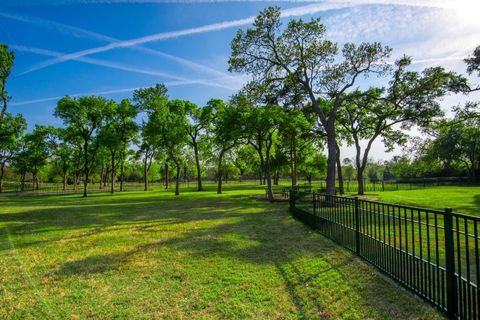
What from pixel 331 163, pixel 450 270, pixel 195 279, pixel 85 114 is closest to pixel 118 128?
pixel 85 114

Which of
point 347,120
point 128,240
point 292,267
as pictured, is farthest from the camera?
point 347,120

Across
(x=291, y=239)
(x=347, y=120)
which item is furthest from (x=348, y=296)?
(x=347, y=120)

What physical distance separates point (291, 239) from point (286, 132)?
1693cm

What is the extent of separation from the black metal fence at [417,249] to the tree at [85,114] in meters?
31.6

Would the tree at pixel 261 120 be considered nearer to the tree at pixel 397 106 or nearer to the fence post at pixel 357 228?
the tree at pixel 397 106

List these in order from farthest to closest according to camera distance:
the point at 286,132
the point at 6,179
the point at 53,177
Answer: the point at 6,179
the point at 53,177
the point at 286,132

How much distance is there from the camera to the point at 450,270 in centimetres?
380

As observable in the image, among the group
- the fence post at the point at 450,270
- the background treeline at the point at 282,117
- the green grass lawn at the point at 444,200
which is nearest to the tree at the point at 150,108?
the background treeline at the point at 282,117

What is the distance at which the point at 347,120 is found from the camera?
28812 millimetres

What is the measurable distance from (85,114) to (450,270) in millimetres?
37185

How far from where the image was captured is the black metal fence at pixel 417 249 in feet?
11.7

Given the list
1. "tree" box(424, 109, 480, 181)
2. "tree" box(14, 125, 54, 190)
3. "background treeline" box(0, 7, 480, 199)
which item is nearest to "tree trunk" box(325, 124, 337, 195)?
"background treeline" box(0, 7, 480, 199)

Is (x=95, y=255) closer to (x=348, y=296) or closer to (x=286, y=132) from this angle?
(x=348, y=296)

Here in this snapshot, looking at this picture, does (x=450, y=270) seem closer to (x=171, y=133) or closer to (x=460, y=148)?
(x=171, y=133)
